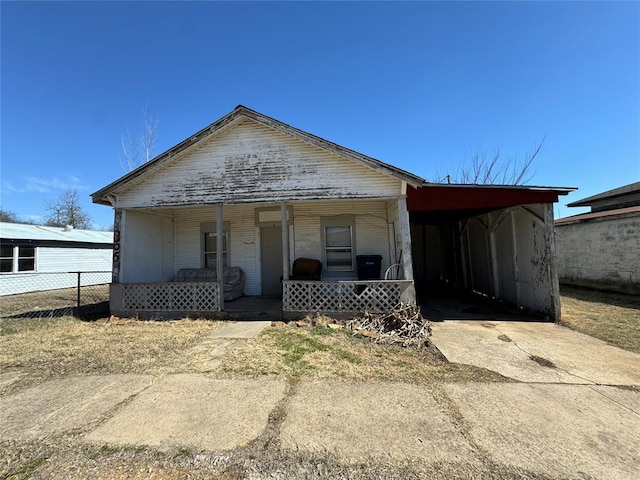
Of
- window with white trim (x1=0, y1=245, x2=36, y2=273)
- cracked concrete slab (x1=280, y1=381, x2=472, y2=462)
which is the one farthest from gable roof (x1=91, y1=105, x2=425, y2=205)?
window with white trim (x1=0, y1=245, x2=36, y2=273)

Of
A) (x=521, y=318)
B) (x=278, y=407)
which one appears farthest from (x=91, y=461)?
(x=521, y=318)

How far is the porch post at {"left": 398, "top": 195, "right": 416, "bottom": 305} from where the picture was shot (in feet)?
23.4

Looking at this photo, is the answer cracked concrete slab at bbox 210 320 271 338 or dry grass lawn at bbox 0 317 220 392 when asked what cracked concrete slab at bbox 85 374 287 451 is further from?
cracked concrete slab at bbox 210 320 271 338

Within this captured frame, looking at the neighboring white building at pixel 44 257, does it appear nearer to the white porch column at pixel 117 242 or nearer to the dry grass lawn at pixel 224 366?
the white porch column at pixel 117 242

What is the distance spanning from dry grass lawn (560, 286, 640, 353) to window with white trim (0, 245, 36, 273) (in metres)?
21.4

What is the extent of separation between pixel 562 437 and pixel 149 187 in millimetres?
9552

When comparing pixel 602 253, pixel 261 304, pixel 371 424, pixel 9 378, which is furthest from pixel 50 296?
pixel 602 253

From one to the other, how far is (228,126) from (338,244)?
4.87 metres

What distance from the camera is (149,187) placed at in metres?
8.44

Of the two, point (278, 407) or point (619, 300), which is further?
Result: point (619, 300)

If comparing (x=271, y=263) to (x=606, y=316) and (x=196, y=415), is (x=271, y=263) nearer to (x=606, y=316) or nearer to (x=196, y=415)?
(x=196, y=415)

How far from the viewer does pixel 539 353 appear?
515 centimetres

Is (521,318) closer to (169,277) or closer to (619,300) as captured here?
(619,300)

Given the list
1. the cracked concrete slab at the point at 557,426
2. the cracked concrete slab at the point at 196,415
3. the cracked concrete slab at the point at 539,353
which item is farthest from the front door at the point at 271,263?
the cracked concrete slab at the point at 557,426
